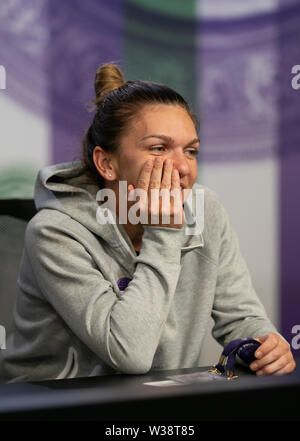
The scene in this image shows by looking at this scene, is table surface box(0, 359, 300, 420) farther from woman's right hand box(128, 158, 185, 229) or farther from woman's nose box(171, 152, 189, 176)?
woman's nose box(171, 152, 189, 176)

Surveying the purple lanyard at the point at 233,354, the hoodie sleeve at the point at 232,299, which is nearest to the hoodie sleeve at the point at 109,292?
the purple lanyard at the point at 233,354

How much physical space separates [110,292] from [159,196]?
22 cm

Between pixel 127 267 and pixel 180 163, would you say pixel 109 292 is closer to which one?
pixel 127 267

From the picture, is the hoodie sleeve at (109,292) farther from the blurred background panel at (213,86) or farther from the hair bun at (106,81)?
the blurred background panel at (213,86)

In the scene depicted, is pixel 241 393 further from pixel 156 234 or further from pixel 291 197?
pixel 291 197

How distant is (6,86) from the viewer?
191cm

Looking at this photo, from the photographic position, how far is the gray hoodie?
117 centimetres

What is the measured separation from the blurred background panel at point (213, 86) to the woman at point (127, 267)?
0.49 m

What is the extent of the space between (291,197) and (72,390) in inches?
62.0

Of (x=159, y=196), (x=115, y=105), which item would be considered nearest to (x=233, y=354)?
(x=159, y=196)

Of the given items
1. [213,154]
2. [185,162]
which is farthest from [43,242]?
[213,154]

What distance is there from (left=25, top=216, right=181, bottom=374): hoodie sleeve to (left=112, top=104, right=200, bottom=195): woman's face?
17 centimetres

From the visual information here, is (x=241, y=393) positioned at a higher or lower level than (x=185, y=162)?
lower

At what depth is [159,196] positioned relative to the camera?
1285 mm
